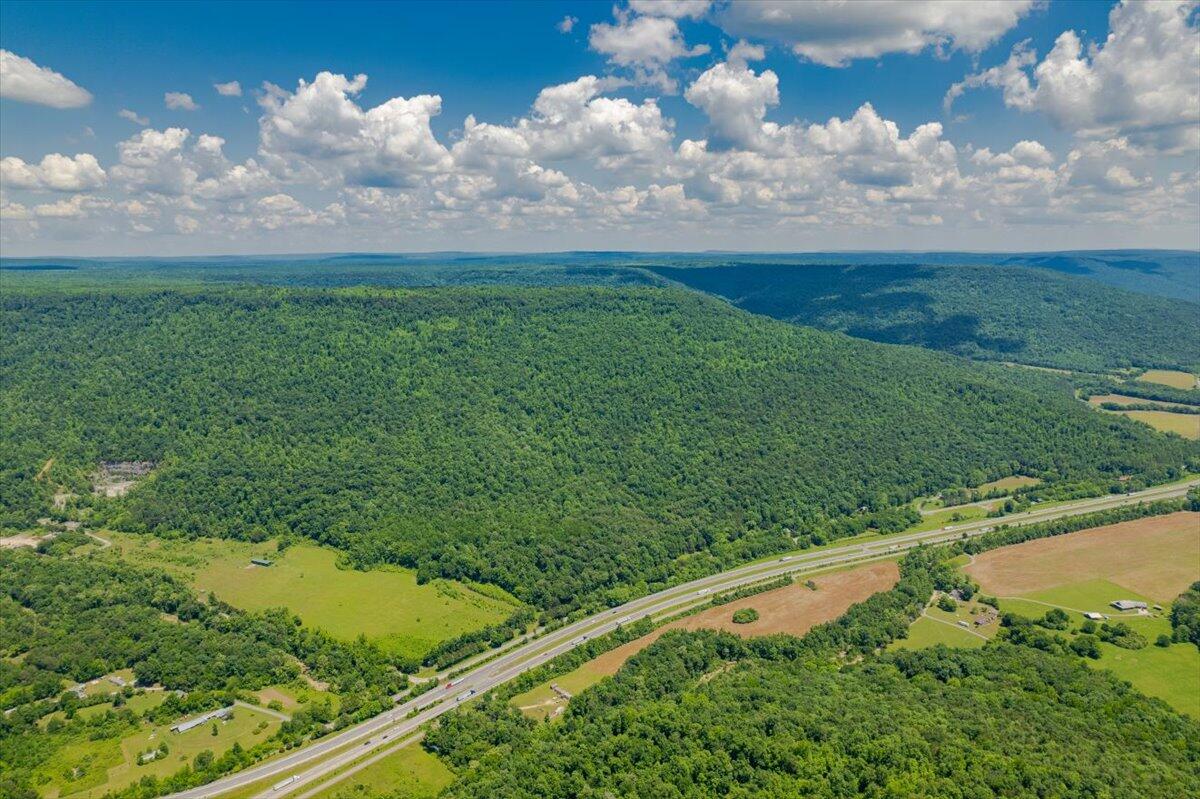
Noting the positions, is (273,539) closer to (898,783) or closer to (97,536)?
(97,536)

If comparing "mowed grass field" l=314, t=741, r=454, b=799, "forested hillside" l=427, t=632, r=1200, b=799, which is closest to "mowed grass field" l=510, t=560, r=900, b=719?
"forested hillside" l=427, t=632, r=1200, b=799

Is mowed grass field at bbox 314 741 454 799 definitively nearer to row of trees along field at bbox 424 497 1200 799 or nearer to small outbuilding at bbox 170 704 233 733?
row of trees along field at bbox 424 497 1200 799

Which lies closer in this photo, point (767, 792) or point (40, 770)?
point (767, 792)

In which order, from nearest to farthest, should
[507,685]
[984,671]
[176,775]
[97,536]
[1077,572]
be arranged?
[176,775], [984,671], [507,685], [1077,572], [97,536]

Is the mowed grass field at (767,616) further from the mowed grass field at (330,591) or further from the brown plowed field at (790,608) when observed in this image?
the mowed grass field at (330,591)

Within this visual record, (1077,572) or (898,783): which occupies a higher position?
(898,783)

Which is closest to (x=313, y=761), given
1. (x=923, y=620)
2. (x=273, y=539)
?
(x=273, y=539)

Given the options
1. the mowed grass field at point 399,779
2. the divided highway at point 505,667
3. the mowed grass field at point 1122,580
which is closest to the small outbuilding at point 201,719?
the divided highway at point 505,667
